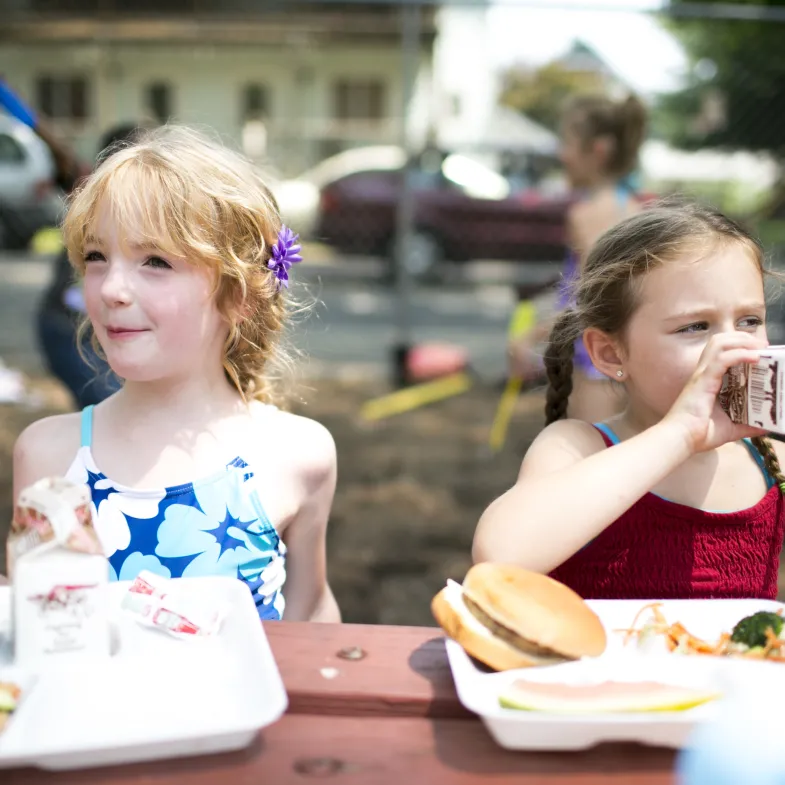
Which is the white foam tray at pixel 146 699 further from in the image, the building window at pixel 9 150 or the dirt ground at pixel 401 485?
the building window at pixel 9 150

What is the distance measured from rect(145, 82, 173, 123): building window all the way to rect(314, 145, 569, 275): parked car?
3600 millimetres

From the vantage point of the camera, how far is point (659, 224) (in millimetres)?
1829

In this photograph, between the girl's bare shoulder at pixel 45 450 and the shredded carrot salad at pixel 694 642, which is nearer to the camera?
the shredded carrot salad at pixel 694 642

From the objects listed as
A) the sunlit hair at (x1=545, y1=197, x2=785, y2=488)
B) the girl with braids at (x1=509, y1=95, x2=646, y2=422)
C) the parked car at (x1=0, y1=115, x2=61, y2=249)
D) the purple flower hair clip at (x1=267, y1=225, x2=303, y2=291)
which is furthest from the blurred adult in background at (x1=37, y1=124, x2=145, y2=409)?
the parked car at (x1=0, y1=115, x2=61, y2=249)

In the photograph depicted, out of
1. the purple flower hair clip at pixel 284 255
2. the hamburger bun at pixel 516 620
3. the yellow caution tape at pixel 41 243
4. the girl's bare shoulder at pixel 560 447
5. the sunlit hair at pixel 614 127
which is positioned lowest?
the yellow caution tape at pixel 41 243

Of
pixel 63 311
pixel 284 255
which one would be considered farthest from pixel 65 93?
pixel 284 255

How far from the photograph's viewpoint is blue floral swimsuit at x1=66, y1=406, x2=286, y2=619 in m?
1.72

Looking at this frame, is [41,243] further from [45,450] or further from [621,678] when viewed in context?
[621,678]

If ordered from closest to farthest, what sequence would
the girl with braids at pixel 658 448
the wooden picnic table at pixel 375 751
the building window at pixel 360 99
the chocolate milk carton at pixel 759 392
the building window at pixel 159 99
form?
1. the wooden picnic table at pixel 375 751
2. the chocolate milk carton at pixel 759 392
3. the girl with braids at pixel 658 448
4. the building window at pixel 159 99
5. the building window at pixel 360 99

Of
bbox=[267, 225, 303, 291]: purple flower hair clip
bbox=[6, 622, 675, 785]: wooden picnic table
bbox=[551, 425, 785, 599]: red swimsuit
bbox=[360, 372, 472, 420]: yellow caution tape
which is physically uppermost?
bbox=[267, 225, 303, 291]: purple flower hair clip

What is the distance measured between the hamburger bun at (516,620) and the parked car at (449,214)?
11174 mm

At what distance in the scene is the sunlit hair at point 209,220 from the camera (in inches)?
66.2

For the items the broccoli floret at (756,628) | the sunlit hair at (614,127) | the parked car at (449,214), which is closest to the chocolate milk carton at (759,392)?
the broccoli floret at (756,628)

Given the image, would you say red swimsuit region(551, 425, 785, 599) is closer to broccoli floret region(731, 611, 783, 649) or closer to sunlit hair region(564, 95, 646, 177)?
broccoli floret region(731, 611, 783, 649)
